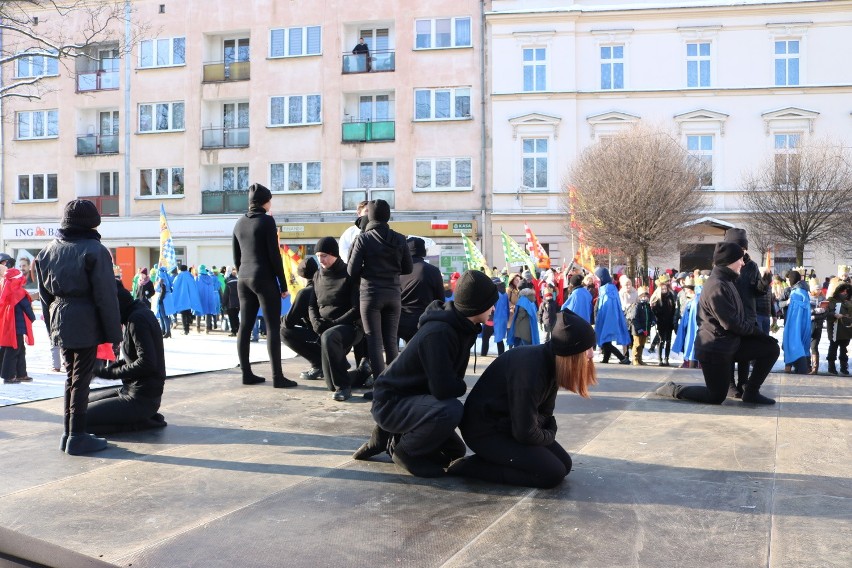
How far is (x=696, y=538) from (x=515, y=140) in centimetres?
3167

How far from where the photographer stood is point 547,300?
46.9 ft

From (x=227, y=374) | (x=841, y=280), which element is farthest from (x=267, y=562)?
(x=841, y=280)

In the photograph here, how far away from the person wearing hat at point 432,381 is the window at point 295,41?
3328 cm

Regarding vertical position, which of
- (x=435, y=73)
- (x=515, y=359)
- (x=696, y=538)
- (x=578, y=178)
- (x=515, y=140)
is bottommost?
(x=696, y=538)

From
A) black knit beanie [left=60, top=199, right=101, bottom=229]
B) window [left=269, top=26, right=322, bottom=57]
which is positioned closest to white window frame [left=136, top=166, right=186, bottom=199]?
window [left=269, top=26, right=322, bottom=57]

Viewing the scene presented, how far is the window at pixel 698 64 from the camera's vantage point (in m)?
34.2

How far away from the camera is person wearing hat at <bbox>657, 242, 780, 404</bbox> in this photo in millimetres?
8367

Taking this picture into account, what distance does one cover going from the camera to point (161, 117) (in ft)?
126

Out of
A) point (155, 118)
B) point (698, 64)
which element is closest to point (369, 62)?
point (155, 118)

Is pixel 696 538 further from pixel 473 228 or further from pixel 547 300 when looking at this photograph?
pixel 473 228

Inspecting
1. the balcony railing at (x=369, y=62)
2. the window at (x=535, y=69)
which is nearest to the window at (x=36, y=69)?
the balcony railing at (x=369, y=62)

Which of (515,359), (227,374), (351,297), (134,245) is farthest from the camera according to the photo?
(134,245)

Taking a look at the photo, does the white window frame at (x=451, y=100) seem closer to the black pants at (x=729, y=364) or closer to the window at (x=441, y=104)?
the window at (x=441, y=104)

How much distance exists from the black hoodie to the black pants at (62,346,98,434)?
88.6 inches
